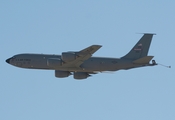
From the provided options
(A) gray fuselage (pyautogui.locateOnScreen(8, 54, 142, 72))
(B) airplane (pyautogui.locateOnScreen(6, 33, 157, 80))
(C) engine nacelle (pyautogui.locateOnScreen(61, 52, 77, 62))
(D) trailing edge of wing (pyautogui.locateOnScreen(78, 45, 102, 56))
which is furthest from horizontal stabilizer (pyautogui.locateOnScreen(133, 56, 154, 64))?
(C) engine nacelle (pyautogui.locateOnScreen(61, 52, 77, 62))

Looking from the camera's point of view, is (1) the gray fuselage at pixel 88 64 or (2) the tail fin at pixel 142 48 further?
(2) the tail fin at pixel 142 48

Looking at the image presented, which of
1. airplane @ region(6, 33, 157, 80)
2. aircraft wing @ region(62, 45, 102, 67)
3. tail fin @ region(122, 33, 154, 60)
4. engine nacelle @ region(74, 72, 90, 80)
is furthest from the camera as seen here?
engine nacelle @ region(74, 72, 90, 80)

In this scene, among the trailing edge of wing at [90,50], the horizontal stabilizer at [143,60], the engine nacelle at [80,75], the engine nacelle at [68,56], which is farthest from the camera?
the engine nacelle at [80,75]

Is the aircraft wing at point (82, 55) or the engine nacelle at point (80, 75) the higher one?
the aircraft wing at point (82, 55)

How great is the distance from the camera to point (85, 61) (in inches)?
2576

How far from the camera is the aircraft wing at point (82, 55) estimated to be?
6203 centimetres

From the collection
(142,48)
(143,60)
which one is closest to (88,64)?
(143,60)

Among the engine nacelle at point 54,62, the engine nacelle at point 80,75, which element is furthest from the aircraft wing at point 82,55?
the engine nacelle at point 80,75

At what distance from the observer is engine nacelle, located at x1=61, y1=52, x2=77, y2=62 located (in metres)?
63.0

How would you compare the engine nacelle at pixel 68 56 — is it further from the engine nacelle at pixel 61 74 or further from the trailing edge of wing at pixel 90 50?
the engine nacelle at pixel 61 74

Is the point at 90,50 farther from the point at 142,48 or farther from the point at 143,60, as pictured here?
the point at 142,48

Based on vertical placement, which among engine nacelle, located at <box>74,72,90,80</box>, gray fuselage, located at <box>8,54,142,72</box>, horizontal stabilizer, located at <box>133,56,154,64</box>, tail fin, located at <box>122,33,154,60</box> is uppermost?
tail fin, located at <box>122,33,154,60</box>

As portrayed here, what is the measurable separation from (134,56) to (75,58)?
8.54m

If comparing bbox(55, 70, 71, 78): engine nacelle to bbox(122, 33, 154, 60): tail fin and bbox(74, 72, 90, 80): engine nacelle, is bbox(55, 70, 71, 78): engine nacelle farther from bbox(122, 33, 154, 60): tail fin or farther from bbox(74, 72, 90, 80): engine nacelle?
bbox(122, 33, 154, 60): tail fin
